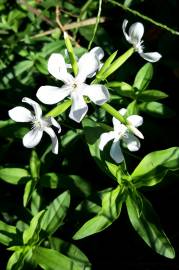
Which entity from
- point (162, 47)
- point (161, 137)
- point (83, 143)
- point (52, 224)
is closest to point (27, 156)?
point (83, 143)

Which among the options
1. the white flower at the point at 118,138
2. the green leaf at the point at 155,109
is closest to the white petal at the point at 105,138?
the white flower at the point at 118,138

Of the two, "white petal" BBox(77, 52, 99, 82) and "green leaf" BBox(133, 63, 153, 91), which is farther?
"green leaf" BBox(133, 63, 153, 91)

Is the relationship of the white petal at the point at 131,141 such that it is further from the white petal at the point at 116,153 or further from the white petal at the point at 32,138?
the white petal at the point at 32,138

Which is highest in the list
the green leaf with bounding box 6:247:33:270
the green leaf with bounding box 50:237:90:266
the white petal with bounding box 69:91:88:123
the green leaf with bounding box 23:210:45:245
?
the white petal with bounding box 69:91:88:123

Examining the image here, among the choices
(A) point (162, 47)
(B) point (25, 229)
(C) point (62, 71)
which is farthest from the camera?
(A) point (162, 47)

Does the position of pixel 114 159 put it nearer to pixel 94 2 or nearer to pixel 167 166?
pixel 167 166

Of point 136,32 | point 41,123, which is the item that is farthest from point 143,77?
point 41,123

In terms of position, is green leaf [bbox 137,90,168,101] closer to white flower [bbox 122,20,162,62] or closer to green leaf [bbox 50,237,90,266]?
white flower [bbox 122,20,162,62]

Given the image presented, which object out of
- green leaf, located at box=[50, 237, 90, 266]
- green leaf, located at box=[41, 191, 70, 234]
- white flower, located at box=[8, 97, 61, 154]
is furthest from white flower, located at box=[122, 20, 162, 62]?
green leaf, located at box=[50, 237, 90, 266]
